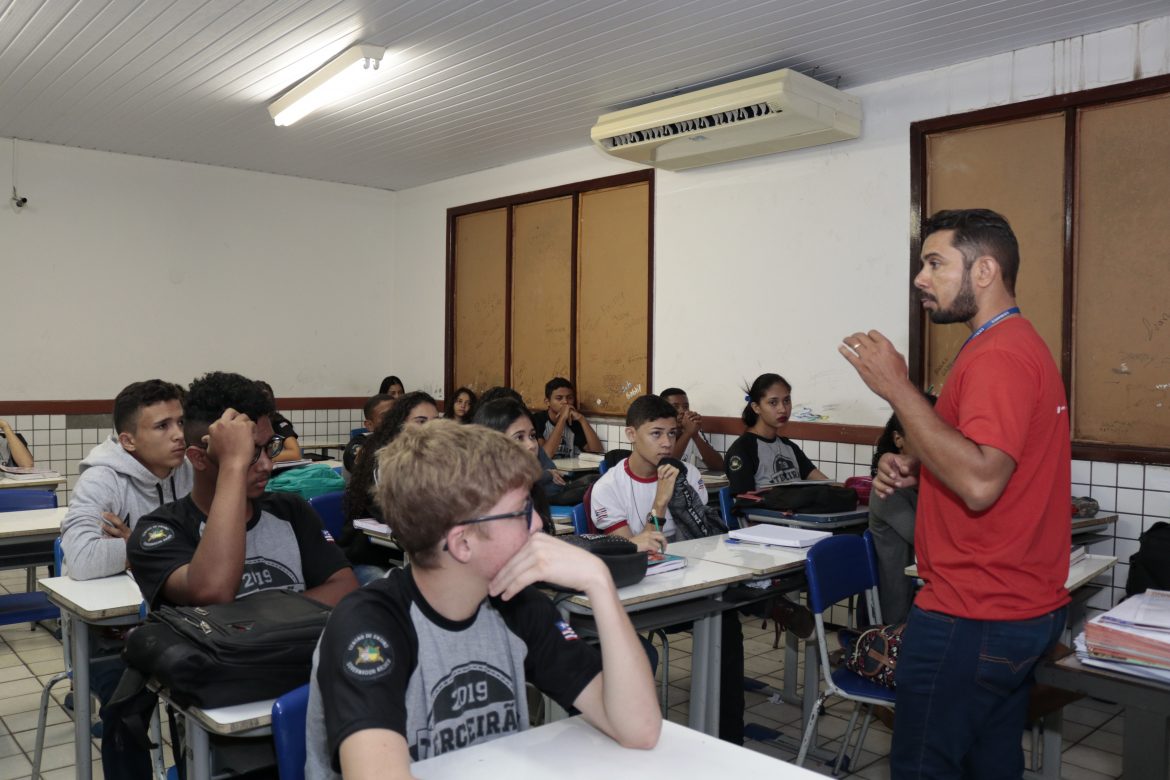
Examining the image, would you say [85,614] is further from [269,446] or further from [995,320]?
[995,320]

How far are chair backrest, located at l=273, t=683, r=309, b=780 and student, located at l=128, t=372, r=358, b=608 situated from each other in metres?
0.58

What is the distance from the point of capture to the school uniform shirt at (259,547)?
6.86 feet

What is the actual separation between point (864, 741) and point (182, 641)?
2516mm

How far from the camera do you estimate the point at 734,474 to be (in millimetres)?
4488

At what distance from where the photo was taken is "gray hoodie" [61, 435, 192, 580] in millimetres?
2602

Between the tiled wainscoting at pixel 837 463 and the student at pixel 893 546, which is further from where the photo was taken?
the tiled wainscoting at pixel 837 463

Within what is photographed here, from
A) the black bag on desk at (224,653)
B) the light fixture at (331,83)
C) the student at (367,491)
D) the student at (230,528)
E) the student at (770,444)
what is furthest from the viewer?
the student at (770,444)

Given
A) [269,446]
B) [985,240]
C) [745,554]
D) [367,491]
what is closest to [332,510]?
[367,491]

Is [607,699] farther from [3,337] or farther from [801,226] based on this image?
[3,337]

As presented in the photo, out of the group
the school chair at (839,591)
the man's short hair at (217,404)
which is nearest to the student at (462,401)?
the school chair at (839,591)

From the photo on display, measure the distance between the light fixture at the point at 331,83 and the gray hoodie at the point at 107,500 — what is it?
2311mm

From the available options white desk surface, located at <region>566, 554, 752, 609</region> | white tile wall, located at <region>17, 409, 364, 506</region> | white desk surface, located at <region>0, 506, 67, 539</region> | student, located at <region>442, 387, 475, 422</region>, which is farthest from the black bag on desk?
white tile wall, located at <region>17, 409, 364, 506</region>

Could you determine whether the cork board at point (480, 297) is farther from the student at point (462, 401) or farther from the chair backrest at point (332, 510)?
the chair backrest at point (332, 510)

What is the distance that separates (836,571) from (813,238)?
106 inches
